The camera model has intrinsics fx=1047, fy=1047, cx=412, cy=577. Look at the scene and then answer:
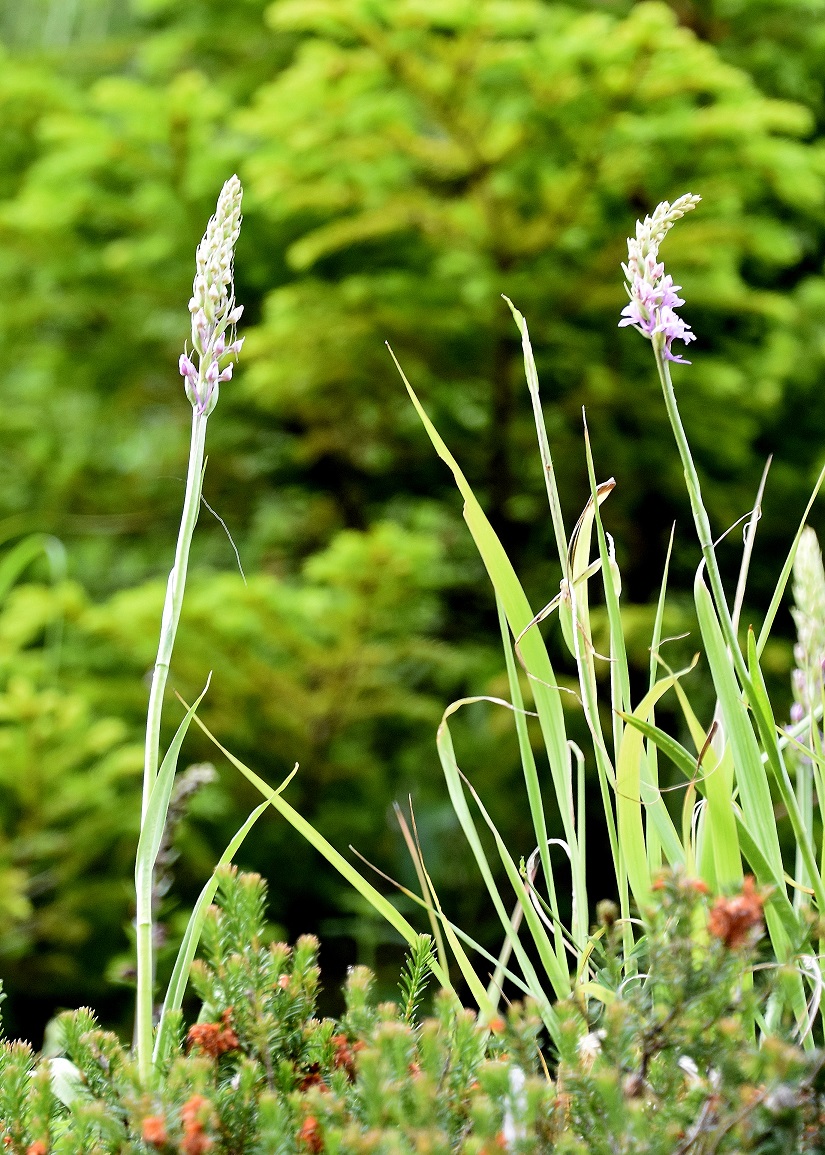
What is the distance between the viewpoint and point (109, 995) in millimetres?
3637

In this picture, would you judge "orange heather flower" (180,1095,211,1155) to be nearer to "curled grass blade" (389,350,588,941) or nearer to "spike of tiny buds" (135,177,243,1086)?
"spike of tiny buds" (135,177,243,1086)

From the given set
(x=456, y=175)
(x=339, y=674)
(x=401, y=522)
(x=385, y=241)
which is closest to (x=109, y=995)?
(x=339, y=674)

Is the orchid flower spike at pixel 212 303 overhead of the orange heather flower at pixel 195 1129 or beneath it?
overhead

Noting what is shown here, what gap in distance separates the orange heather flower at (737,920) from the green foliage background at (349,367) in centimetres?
203

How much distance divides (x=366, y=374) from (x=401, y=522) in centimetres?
98

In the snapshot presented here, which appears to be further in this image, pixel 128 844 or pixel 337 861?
pixel 128 844

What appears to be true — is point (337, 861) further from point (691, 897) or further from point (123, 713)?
point (123, 713)

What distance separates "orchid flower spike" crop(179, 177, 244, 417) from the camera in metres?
0.95

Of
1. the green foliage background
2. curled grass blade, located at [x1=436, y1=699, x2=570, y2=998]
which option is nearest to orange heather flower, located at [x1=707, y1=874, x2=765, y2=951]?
curled grass blade, located at [x1=436, y1=699, x2=570, y2=998]

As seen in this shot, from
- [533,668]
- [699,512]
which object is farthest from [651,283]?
[533,668]

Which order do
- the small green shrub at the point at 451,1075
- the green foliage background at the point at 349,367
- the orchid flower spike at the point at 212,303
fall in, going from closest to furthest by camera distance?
the small green shrub at the point at 451,1075
the orchid flower spike at the point at 212,303
the green foliage background at the point at 349,367

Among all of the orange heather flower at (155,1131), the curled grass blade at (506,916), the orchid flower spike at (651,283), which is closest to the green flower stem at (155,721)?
the orange heather flower at (155,1131)

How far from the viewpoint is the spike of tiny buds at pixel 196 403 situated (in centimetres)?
88

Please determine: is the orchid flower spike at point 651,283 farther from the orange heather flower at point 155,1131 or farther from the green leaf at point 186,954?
the orange heather flower at point 155,1131
